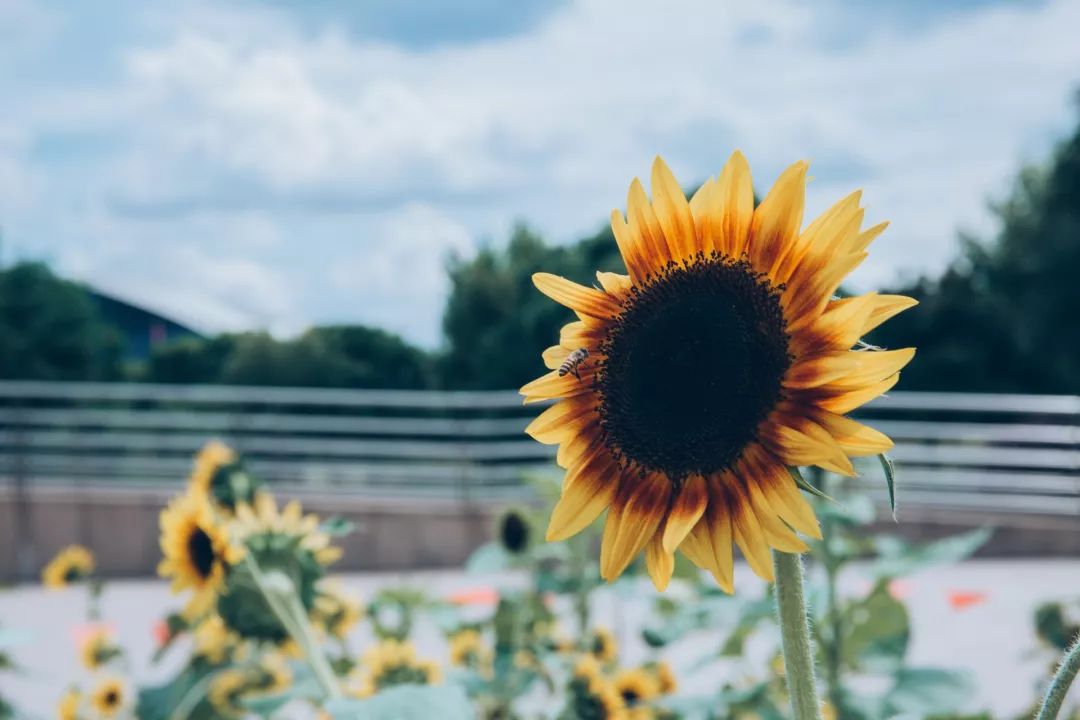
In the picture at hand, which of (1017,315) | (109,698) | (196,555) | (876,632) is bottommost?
(109,698)

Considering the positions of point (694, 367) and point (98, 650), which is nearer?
point (694, 367)

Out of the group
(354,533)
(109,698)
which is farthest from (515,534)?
(354,533)

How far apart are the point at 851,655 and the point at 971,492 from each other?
741cm

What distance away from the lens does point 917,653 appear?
4.53 meters

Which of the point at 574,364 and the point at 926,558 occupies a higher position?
the point at 574,364

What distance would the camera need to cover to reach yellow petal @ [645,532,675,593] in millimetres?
640

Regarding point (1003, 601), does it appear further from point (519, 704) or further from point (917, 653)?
point (519, 704)

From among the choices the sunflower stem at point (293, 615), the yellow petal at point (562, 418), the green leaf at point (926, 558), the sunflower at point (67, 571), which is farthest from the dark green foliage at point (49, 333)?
the yellow petal at point (562, 418)

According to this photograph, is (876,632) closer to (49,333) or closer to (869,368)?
(869,368)

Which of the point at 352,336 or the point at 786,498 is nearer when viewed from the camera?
the point at 786,498

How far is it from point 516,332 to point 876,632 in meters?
16.4

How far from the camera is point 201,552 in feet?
4.77

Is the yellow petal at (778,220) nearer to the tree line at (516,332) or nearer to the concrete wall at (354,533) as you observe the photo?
the concrete wall at (354,533)

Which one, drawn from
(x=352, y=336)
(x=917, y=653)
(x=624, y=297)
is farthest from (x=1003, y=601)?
(x=352, y=336)
